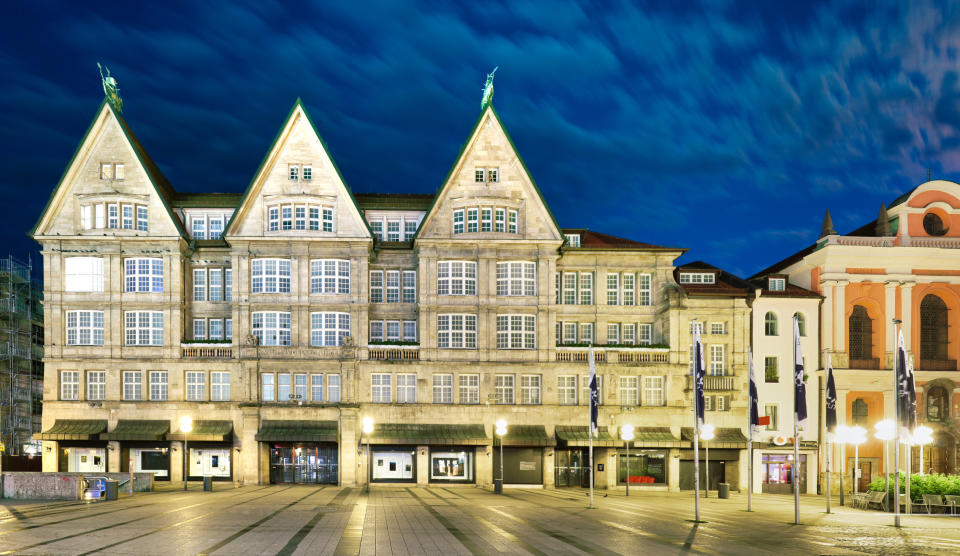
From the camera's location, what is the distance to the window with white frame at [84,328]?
6141cm

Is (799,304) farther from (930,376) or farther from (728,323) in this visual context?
(930,376)

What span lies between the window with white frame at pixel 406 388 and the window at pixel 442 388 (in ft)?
5.09

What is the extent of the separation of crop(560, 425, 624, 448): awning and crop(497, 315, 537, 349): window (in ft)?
21.9

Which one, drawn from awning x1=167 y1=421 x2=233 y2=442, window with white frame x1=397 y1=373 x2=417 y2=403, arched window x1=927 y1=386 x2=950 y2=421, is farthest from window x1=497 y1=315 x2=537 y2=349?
arched window x1=927 y1=386 x2=950 y2=421

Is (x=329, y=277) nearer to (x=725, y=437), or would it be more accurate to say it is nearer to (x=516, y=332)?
(x=516, y=332)

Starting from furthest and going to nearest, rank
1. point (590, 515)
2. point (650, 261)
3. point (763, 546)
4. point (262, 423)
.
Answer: point (650, 261) → point (262, 423) → point (590, 515) → point (763, 546)

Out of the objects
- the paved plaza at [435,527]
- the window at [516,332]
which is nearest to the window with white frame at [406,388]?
the window at [516,332]

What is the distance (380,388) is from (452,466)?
820 cm

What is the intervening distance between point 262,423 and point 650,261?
3309cm

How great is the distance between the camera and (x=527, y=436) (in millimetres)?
60500

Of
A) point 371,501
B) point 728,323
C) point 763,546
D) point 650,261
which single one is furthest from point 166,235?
point 763,546

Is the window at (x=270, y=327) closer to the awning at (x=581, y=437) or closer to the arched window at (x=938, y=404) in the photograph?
the awning at (x=581, y=437)

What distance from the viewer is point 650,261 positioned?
2576 inches

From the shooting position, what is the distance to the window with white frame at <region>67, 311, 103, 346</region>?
61406 millimetres
